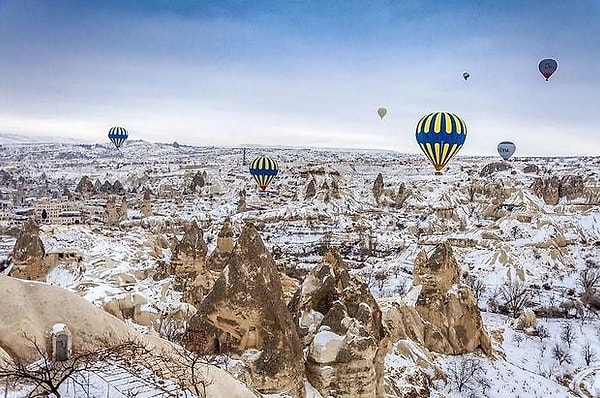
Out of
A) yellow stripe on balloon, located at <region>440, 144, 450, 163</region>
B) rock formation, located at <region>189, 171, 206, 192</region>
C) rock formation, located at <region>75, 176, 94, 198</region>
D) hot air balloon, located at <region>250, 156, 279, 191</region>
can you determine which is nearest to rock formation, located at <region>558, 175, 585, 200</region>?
hot air balloon, located at <region>250, 156, 279, 191</region>

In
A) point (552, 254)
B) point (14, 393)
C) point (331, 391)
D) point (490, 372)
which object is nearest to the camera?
point (14, 393)

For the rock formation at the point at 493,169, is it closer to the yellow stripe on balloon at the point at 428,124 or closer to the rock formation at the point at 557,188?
the rock formation at the point at 557,188

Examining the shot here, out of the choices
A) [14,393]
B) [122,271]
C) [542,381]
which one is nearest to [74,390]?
[14,393]

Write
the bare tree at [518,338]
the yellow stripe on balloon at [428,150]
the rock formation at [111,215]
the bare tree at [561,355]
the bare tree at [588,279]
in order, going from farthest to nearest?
the rock formation at [111,215] < the bare tree at [588,279] < the yellow stripe on balloon at [428,150] < the bare tree at [518,338] < the bare tree at [561,355]

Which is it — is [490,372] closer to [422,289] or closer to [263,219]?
[422,289]

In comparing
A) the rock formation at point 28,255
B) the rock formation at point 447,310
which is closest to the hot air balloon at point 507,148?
the rock formation at point 447,310

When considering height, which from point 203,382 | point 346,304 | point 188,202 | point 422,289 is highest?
point 203,382

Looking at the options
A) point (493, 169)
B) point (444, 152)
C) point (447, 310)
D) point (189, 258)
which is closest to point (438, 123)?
point (444, 152)
